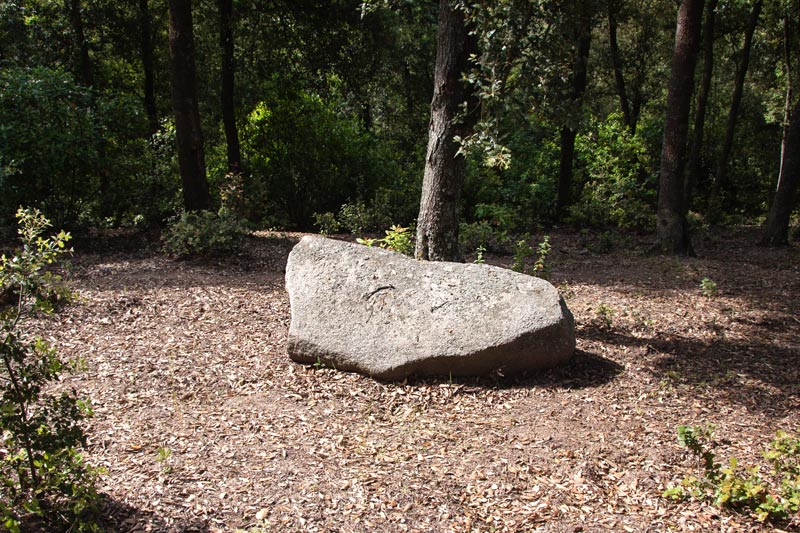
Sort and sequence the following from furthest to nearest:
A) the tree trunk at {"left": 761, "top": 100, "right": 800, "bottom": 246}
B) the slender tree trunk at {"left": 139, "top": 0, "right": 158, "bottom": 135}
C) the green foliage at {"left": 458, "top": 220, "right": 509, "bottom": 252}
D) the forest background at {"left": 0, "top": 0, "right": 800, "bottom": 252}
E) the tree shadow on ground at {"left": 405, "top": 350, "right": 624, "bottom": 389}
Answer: the slender tree trunk at {"left": 139, "top": 0, "right": 158, "bottom": 135}
the tree trunk at {"left": 761, "top": 100, "right": 800, "bottom": 246}
the green foliage at {"left": 458, "top": 220, "right": 509, "bottom": 252}
the forest background at {"left": 0, "top": 0, "right": 800, "bottom": 252}
the tree shadow on ground at {"left": 405, "top": 350, "right": 624, "bottom": 389}

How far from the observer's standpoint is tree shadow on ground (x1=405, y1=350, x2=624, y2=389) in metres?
5.00

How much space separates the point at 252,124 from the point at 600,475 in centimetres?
1110

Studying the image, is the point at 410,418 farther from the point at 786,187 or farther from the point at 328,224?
the point at 786,187

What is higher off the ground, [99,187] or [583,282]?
[99,187]

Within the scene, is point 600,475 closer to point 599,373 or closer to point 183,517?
point 599,373

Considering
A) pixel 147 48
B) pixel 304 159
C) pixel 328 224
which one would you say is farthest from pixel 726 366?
pixel 147 48

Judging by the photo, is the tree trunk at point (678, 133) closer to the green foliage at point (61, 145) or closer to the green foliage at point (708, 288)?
the green foliage at point (708, 288)

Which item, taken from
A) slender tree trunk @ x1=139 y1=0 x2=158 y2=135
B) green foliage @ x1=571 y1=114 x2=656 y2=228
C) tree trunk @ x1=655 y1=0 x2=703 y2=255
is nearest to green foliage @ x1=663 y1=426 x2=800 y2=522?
tree trunk @ x1=655 y1=0 x2=703 y2=255

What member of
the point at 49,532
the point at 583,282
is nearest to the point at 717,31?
the point at 583,282

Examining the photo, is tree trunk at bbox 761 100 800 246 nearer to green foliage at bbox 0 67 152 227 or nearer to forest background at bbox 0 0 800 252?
forest background at bbox 0 0 800 252

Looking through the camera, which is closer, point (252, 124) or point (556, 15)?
point (556, 15)

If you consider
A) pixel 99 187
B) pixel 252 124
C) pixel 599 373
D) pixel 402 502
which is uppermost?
pixel 252 124

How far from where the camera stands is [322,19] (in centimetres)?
1220

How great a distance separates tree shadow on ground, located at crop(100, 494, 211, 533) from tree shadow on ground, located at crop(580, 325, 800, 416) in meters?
3.75
